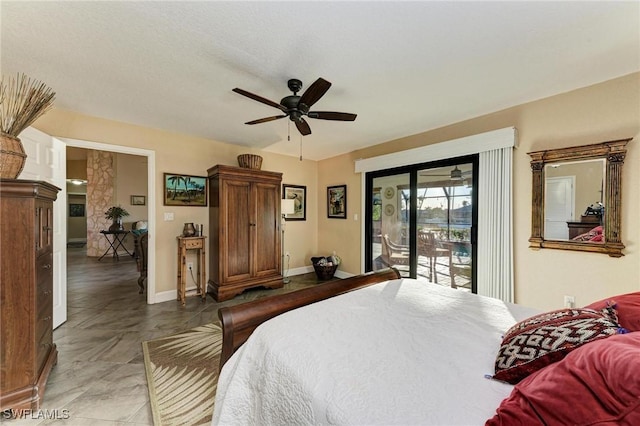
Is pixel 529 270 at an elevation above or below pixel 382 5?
below

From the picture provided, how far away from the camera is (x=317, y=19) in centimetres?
160

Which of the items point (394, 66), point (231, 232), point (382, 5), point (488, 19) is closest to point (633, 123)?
point (488, 19)

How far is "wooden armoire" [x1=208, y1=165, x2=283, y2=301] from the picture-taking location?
3.65 meters

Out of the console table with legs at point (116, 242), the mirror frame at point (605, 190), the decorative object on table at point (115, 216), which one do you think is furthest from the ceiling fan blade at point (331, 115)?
the decorative object on table at point (115, 216)

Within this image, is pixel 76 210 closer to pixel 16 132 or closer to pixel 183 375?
pixel 16 132

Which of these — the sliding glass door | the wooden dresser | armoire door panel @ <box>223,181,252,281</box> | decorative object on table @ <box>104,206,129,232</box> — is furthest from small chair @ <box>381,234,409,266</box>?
decorative object on table @ <box>104,206,129,232</box>

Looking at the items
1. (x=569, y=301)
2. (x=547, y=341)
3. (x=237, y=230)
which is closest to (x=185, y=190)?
(x=237, y=230)

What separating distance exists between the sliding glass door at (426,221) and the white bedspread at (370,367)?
6.30 feet

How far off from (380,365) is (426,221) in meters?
3.12

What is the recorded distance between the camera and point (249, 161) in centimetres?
400

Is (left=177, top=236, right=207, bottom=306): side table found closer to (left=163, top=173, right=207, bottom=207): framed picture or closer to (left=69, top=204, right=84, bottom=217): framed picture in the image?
(left=163, top=173, right=207, bottom=207): framed picture

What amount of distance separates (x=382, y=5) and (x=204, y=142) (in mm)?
3377

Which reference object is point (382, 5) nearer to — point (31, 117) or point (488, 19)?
point (488, 19)

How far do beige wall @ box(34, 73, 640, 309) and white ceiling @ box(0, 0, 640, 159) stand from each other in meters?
0.18
